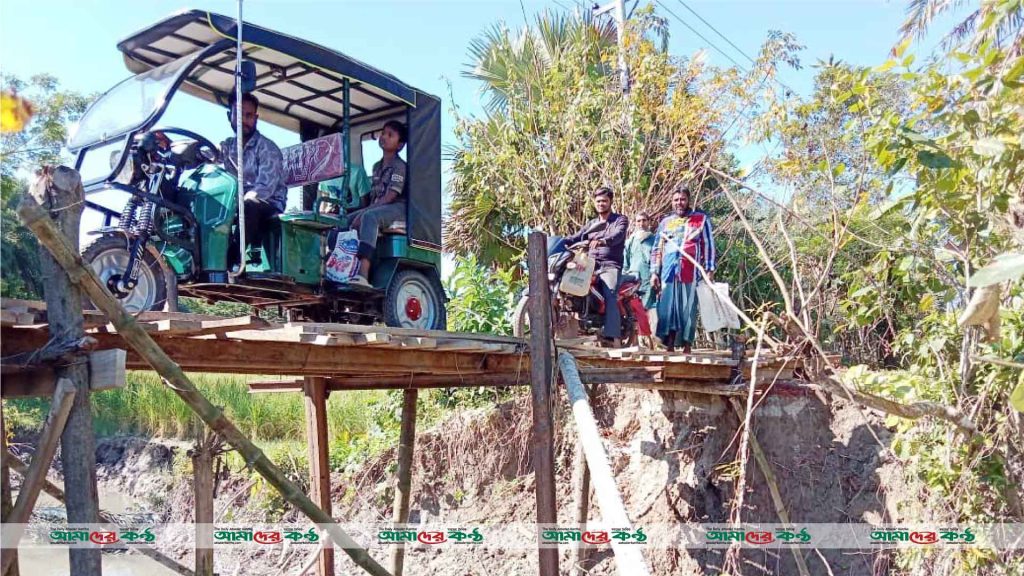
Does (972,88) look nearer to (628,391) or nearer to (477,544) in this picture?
(628,391)

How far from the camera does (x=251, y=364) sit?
4379mm

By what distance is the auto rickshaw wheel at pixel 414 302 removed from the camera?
19.6 ft

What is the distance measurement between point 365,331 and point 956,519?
4126 mm

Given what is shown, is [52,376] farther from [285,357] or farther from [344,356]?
[344,356]

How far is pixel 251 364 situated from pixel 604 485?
1.96m

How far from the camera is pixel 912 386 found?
5609mm

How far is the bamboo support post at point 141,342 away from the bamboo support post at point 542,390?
146 centimetres

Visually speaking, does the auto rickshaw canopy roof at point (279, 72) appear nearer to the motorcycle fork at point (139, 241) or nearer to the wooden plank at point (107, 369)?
the motorcycle fork at point (139, 241)

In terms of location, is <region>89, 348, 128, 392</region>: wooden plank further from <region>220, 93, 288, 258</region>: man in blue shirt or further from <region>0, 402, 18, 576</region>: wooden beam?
<region>220, 93, 288, 258</region>: man in blue shirt

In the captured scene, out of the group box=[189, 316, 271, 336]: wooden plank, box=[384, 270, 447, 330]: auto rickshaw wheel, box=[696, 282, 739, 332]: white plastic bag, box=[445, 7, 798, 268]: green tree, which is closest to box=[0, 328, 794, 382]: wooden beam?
box=[189, 316, 271, 336]: wooden plank

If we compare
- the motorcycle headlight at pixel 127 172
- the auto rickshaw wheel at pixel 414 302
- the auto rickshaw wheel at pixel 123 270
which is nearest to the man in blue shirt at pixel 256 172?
the motorcycle headlight at pixel 127 172

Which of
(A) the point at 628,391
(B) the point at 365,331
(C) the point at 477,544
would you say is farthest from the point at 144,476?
(B) the point at 365,331

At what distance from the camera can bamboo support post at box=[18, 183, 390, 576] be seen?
Answer: 3.04 meters

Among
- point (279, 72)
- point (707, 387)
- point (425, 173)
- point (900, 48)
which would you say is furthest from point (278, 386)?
point (900, 48)
